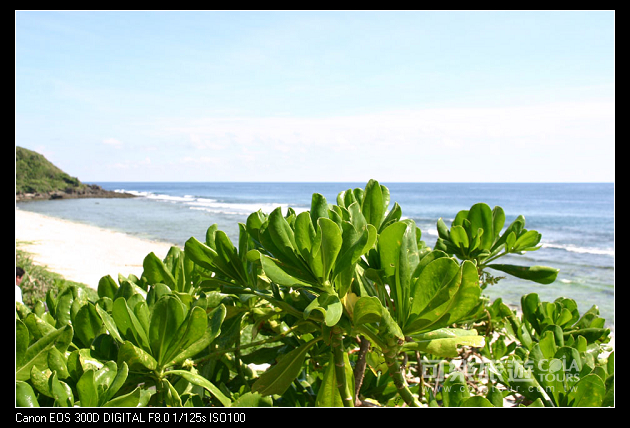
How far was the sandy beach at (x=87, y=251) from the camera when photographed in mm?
10926

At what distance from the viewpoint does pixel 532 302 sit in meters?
1.51

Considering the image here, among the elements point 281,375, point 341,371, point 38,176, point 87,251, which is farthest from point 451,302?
point 38,176

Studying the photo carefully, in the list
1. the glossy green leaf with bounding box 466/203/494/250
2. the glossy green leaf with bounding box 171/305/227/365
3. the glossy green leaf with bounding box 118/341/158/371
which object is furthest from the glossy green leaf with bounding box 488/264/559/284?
the glossy green leaf with bounding box 118/341/158/371

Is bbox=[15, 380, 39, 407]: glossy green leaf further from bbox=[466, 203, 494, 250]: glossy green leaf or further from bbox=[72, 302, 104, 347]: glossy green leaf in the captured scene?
bbox=[466, 203, 494, 250]: glossy green leaf

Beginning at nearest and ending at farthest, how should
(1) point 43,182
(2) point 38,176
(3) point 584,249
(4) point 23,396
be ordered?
1. (4) point 23,396
2. (3) point 584,249
3. (1) point 43,182
4. (2) point 38,176

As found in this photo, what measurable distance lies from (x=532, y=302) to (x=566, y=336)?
0.17 metres

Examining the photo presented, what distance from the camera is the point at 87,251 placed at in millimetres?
15016

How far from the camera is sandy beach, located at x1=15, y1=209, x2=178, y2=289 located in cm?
1093

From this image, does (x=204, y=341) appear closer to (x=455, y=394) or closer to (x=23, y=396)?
(x=23, y=396)

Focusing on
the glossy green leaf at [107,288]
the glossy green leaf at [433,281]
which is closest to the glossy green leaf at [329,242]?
the glossy green leaf at [433,281]


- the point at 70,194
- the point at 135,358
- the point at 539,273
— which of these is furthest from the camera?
the point at 70,194

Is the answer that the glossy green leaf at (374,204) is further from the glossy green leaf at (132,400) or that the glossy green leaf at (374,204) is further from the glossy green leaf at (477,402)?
the glossy green leaf at (132,400)

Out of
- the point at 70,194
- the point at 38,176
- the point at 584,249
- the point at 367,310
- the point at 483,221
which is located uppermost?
the point at 38,176

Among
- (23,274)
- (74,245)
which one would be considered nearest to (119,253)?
(74,245)
